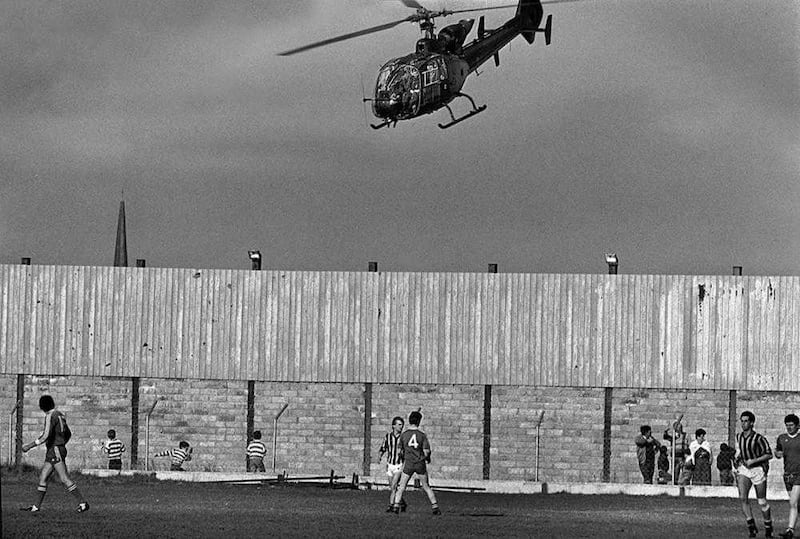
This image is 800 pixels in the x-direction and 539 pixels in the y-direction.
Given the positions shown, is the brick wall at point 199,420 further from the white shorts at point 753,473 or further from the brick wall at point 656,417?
the white shorts at point 753,473

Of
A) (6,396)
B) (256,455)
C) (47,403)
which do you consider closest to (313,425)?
(256,455)

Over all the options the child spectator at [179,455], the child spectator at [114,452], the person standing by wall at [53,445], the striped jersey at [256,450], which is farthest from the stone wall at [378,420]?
the person standing by wall at [53,445]

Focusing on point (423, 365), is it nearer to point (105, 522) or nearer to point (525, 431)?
point (525, 431)

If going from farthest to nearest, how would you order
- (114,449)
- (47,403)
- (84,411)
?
1. (84,411)
2. (114,449)
3. (47,403)

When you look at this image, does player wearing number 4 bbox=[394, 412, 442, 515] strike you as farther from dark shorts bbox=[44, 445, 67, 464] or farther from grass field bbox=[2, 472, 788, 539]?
dark shorts bbox=[44, 445, 67, 464]

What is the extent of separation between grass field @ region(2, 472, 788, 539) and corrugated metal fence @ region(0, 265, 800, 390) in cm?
853

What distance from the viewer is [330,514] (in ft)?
77.7

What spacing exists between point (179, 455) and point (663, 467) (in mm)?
11994

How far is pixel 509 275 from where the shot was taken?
42.1 metres

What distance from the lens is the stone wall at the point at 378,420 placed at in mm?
39656

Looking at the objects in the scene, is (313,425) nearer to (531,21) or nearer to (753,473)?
(531,21)

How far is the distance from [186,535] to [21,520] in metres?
3.31

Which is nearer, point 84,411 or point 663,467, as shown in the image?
point 663,467

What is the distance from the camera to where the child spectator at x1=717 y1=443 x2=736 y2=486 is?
35.8 metres
